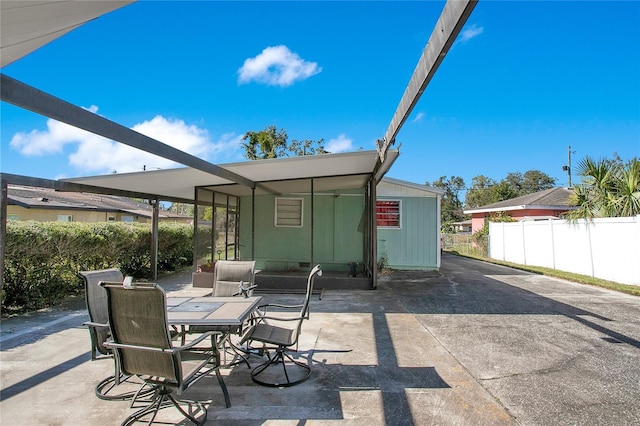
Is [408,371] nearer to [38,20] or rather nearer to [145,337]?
[145,337]

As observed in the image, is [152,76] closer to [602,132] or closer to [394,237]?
[394,237]

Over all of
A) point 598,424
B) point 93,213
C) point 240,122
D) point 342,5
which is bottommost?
point 598,424

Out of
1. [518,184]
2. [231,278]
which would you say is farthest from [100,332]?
[518,184]

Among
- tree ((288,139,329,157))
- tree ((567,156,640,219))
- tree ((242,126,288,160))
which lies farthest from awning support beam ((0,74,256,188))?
tree ((288,139,329,157))

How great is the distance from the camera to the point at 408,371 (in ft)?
11.1

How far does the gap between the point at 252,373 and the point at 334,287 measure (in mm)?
4872

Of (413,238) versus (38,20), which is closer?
(38,20)

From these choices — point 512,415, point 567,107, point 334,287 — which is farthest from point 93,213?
point 567,107

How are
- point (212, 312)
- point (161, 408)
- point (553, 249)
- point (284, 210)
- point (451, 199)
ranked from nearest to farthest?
point (161, 408) < point (212, 312) < point (284, 210) < point (553, 249) < point (451, 199)

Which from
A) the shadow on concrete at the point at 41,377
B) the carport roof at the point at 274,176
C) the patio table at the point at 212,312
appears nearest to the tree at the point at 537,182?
the carport roof at the point at 274,176

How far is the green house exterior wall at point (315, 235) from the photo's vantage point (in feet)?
31.7

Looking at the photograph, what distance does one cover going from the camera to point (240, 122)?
23688 mm

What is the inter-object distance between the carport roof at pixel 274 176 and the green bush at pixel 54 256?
970 mm

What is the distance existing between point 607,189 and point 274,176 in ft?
29.2
